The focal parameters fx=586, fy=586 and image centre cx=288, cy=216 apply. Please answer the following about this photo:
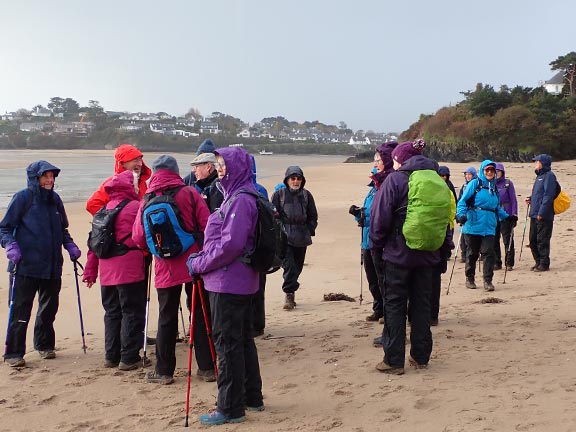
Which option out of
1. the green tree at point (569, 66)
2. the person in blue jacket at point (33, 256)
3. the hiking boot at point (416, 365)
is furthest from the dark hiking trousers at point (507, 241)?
the green tree at point (569, 66)

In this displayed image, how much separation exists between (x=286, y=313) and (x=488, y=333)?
9.17ft

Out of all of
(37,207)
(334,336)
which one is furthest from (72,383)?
(334,336)

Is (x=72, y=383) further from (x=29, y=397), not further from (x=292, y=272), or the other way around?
(x=292, y=272)

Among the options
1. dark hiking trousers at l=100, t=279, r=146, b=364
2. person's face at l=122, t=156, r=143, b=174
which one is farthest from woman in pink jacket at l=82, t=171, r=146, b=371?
person's face at l=122, t=156, r=143, b=174

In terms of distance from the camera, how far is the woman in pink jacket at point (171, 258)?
16.2 ft

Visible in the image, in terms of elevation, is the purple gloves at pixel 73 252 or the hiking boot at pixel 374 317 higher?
the purple gloves at pixel 73 252

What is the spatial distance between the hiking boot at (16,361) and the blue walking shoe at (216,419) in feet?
8.50

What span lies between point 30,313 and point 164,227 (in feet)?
7.10

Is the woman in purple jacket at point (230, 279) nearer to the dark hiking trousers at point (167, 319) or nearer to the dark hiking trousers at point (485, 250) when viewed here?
the dark hiking trousers at point (167, 319)

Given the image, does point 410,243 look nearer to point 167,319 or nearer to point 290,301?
point 167,319

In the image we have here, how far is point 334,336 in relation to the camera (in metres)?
6.35

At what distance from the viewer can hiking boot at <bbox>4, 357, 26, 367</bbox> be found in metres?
5.79

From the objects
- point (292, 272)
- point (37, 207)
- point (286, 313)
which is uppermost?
point (37, 207)

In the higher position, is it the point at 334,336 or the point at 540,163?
the point at 540,163
